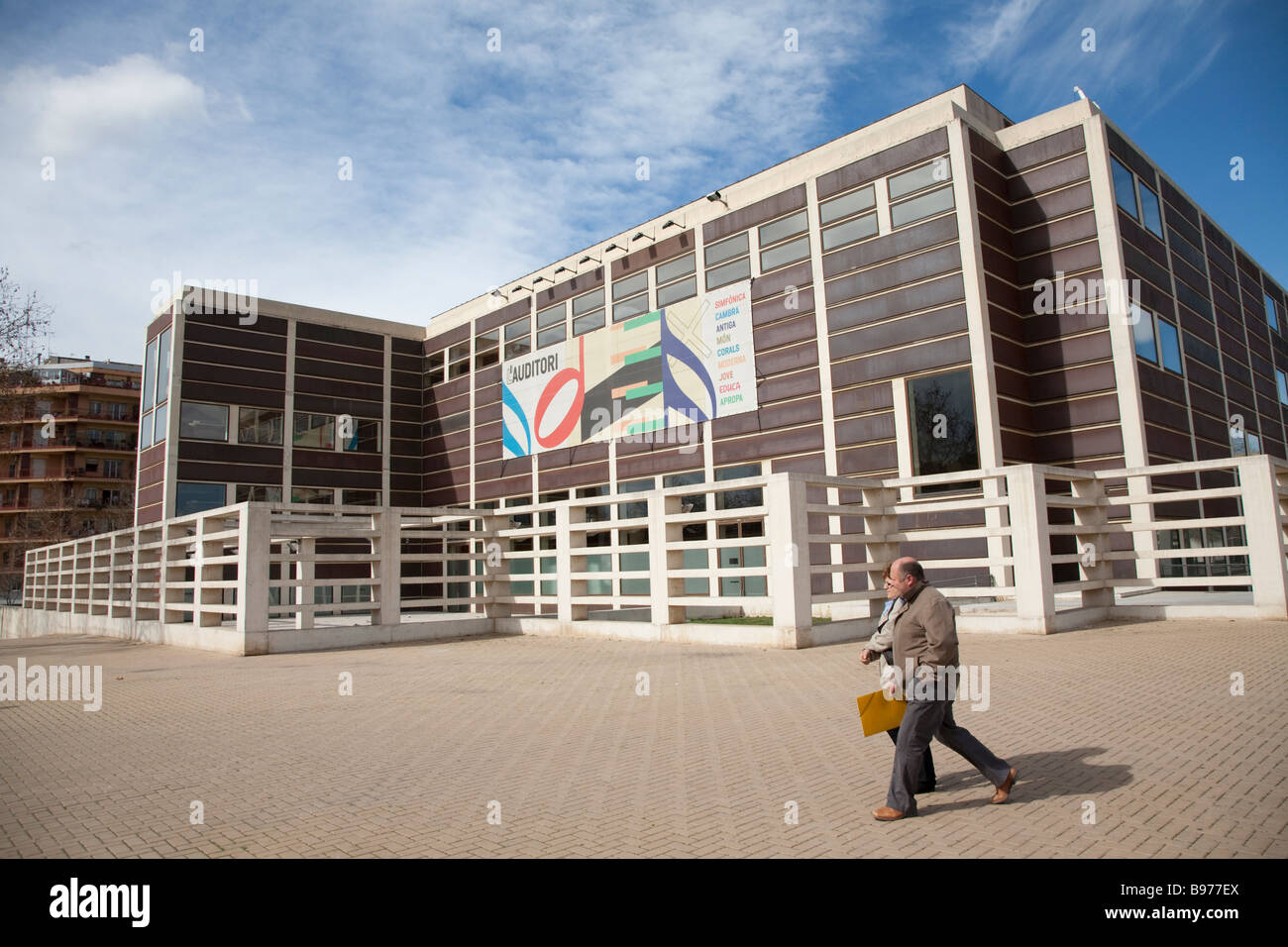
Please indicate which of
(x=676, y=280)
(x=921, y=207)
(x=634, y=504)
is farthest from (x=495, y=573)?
(x=921, y=207)

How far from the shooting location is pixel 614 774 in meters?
6.00

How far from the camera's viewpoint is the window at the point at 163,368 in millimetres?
36594

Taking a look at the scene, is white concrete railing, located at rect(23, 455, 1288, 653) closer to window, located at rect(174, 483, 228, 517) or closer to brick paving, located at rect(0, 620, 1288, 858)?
brick paving, located at rect(0, 620, 1288, 858)

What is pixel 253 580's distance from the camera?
52.8 ft

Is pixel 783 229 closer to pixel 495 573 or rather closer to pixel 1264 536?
pixel 495 573

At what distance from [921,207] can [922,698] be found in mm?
22296

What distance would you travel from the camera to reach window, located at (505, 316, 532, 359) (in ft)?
123

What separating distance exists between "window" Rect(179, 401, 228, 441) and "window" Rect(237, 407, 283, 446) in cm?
64

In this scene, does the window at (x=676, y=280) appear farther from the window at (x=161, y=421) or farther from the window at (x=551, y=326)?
the window at (x=161, y=421)

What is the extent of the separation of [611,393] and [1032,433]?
15146mm

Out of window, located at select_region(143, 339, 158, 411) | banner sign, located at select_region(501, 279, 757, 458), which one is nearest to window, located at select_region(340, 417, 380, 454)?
banner sign, located at select_region(501, 279, 757, 458)

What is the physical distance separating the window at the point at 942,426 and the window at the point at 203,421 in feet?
95.6

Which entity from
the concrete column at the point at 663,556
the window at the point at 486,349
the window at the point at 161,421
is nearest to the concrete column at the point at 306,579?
the concrete column at the point at 663,556

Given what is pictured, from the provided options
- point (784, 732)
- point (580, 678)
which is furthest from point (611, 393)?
point (784, 732)
